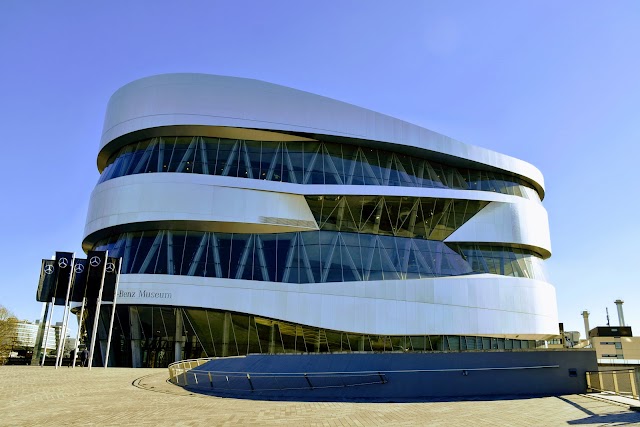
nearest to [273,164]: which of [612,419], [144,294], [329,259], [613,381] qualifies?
[329,259]

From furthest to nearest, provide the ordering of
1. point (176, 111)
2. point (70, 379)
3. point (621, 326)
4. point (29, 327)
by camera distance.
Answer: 1. point (29, 327)
2. point (621, 326)
3. point (176, 111)
4. point (70, 379)

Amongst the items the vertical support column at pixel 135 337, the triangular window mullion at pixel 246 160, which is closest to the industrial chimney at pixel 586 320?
the triangular window mullion at pixel 246 160

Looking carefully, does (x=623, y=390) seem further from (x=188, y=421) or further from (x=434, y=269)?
(x=434, y=269)

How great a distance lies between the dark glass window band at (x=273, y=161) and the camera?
34.0 m

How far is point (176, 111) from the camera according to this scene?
33906mm

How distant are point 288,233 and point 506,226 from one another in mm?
16225

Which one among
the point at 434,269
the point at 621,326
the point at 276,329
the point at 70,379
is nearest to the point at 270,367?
the point at 70,379

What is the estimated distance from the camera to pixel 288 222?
33406 millimetres

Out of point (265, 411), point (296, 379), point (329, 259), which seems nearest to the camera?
point (265, 411)

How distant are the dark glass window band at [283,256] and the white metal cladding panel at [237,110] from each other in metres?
7.06

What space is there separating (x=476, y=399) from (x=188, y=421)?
26.1ft

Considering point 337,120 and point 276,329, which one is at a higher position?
point 337,120

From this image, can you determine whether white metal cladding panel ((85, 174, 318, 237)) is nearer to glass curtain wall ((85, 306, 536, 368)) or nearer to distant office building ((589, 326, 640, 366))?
glass curtain wall ((85, 306, 536, 368))

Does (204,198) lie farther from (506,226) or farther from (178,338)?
(506,226)
